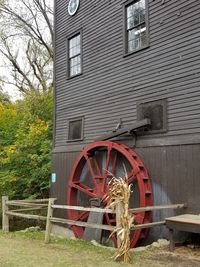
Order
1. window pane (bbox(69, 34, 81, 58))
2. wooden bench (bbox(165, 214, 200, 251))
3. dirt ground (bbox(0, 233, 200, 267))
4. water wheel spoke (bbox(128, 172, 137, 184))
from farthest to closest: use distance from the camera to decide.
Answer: window pane (bbox(69, 34, 81, 58)) < water wheel spoke (bbox(128, 172, 137, 184)) < wooden bench (bbox(165, 214, 200, 251)) < dirt ground (bbox(0, 233, 200, 267))

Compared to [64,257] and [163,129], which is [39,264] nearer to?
[64,257]

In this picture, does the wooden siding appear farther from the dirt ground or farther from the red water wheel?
the dirt ground

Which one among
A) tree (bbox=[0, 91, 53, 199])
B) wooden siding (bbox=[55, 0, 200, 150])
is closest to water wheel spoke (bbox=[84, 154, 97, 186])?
wooden siding (bbox=[55, 0, 200, 150])

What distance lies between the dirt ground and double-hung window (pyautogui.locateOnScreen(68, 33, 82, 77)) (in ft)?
22.9

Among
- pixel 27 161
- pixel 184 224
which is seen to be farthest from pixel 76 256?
pixel 27 161

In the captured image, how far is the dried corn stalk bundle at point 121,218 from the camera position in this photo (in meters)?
6.56

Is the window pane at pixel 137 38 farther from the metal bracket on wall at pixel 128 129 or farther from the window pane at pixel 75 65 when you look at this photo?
the window pane at pixel 75 65

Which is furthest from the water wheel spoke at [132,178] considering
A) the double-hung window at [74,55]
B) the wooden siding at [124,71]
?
the double-hung window at [74,55]

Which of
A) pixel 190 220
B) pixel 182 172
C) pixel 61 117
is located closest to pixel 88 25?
pixel 61 117

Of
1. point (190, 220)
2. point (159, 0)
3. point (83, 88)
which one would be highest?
point (159, 0)

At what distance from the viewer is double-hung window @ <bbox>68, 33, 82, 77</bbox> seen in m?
13.6

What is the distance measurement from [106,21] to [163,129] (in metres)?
4.42

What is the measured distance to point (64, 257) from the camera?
681 cm

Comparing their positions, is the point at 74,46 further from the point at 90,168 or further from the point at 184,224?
the point at 184,224
